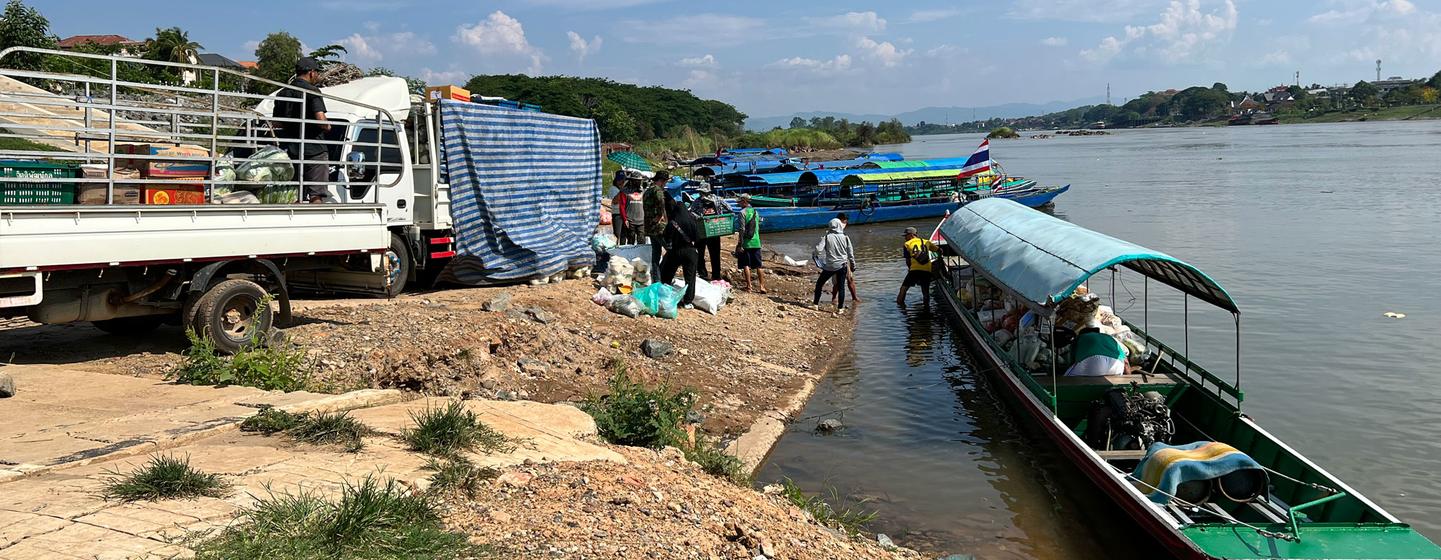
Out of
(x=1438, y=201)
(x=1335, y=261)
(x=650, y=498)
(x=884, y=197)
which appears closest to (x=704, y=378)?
(x=650, y=498)

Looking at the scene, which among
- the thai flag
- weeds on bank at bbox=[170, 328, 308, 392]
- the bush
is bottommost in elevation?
the bush

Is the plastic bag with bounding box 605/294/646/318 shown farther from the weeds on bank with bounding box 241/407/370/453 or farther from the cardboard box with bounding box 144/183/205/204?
the weeds on bank with bounding box 241/407/370/453

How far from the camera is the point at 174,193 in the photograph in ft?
28.1

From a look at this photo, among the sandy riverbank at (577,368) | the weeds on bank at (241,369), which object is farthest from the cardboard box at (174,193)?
the weeds on bank at (241,369)

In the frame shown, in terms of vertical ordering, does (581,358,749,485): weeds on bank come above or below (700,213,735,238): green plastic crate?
below

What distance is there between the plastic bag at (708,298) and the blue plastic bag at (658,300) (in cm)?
83

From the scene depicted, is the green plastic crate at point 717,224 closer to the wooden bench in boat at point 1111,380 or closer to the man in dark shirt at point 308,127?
the man in dark shirt at point 308,127

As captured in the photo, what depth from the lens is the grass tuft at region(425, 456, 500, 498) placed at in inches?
199

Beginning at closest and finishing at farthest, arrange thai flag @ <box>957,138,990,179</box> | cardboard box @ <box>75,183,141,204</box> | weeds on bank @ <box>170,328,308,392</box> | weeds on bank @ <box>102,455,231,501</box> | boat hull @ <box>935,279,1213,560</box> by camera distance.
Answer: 1. weeds on bank @ <box>102,455,231,501</box>
2. boat hull @ <box>935,279,1213,560</box>
3. weeds on bank @ <box>170,328,308,392</box>
4. cardboard box @ <box>75,183,141,204</box>
5. thai flag @ <box>957,138,990,179</box>

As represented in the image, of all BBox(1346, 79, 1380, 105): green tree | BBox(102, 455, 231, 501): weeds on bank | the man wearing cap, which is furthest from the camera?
BBox(1346, 79, 1380, 105): green tree

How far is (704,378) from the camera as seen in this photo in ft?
34.5

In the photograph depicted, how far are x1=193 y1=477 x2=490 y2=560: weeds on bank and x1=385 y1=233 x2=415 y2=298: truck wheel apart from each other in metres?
7.00

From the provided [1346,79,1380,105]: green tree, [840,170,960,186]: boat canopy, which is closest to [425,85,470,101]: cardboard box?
[840,170,960,186]: boat canopy

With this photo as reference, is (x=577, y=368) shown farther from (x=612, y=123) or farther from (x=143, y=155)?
(x=612, y=123)
